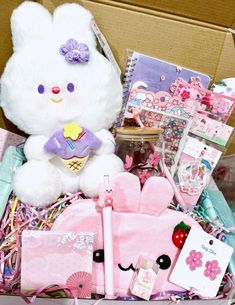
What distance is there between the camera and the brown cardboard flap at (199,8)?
0.91m

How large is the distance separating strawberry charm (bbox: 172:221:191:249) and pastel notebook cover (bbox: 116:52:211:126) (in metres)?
0.28

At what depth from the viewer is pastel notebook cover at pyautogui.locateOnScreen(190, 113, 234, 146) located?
3.25ft

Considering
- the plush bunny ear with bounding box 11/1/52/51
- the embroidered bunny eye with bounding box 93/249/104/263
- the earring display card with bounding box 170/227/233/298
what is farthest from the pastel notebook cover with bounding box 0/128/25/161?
the earring display card with bounding box 170/227/233/298

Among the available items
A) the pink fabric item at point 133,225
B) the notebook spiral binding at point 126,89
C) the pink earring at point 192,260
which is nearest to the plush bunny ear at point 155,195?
the pink fabric item at point 133,225

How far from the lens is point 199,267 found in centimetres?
84

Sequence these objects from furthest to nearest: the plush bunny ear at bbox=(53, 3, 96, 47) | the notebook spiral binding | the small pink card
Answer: the notebook spiral binding → the plush bunny ear at bbox=(53, 3, 96, 47) → the small pink card

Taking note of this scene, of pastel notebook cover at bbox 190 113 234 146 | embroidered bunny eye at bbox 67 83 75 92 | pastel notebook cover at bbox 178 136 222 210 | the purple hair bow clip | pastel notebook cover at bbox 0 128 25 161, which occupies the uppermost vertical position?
the purple hair bow clip

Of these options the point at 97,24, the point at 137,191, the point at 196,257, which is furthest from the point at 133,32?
the point at 196,257

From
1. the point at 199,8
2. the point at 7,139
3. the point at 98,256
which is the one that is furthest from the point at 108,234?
the point at 199,8

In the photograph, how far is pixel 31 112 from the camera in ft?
2.86

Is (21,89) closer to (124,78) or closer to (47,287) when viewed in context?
(124,78)

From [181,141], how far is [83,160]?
25 cm

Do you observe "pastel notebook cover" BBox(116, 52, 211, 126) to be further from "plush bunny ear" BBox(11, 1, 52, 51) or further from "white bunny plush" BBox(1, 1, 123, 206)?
"plush bunny ear" BBox(11, 1, 52, 51)

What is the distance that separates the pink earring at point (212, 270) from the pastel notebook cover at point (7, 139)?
52cm
